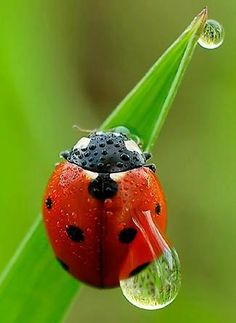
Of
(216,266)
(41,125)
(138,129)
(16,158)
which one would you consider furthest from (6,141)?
(216,266)

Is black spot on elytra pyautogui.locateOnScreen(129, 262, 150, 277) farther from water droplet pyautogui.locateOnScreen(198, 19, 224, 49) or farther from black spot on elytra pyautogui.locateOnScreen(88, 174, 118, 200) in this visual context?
water droplet pyautogui.locateOnScreen(198, 19, 224, 49)

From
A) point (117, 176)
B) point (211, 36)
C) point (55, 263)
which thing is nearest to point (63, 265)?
point (55, 263)

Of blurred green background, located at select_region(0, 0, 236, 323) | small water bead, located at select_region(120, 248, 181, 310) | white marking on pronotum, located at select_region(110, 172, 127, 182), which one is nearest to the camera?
small water bead, located at select_region(120, 248, 181, 310)

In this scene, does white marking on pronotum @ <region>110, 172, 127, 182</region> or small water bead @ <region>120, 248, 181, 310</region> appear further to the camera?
white marking on pronotum @ <region>110, 172, 127, 182</region>

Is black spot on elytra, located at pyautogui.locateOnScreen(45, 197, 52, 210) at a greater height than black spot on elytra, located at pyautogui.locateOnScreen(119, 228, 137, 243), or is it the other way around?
black spot on elytra, located at pyautogui.locateOnScreen(45, 197, 52, 210)

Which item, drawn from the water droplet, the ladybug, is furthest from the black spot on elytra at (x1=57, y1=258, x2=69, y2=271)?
the water droplet

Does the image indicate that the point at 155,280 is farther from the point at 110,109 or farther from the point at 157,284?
the point at 110,109

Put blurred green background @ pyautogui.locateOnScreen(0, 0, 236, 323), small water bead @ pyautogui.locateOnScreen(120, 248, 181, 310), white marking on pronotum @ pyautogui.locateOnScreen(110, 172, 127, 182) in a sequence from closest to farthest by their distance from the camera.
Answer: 1. small water bead @ pyautogui.locateOnScreen(120, 248, 181, 310)
2. white marking on pronotum @ pyautogui.locateOnScreen(110, 172, 127, 182)
3. blurred green background @ pyautogui.locateOnScreen(0, 0, 236, 323)
